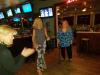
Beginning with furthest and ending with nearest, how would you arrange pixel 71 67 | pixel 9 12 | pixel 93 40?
pixel 9 12 → pixel 93 40 → pixel 71 67

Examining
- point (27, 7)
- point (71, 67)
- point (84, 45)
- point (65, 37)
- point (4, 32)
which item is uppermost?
point (27, 7)

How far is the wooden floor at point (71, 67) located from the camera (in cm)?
527

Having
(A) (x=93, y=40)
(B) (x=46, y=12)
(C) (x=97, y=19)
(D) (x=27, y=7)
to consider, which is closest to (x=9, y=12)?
(D) (x=27, y=7)

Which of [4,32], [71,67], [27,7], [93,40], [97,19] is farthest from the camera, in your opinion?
[97,19]

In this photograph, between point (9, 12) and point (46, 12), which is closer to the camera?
point (46, 12)

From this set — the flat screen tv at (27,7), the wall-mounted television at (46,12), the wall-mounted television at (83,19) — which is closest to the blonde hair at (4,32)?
the wall-mounted television at (46,12)

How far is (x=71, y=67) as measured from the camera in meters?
5.75

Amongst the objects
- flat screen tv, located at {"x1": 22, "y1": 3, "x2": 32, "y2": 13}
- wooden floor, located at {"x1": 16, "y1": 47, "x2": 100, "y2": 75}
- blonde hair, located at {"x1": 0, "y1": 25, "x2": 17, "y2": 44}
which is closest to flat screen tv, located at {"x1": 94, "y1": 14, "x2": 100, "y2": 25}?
flat screen tv, located at {"x1": 22, "y1": 3, "x2": 32, "y2": 13}

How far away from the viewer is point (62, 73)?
17.1ft

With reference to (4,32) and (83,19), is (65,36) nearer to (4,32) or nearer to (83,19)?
(4,32)

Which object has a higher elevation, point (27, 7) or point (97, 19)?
point (27, 7)

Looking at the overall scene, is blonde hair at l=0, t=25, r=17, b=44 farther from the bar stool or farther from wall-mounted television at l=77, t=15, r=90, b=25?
wall-mounted television at l=77, t=15, r=90, b=25

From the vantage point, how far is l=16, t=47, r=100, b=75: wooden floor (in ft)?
17.3

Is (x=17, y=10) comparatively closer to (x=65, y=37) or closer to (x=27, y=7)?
(x=27, y=7)
